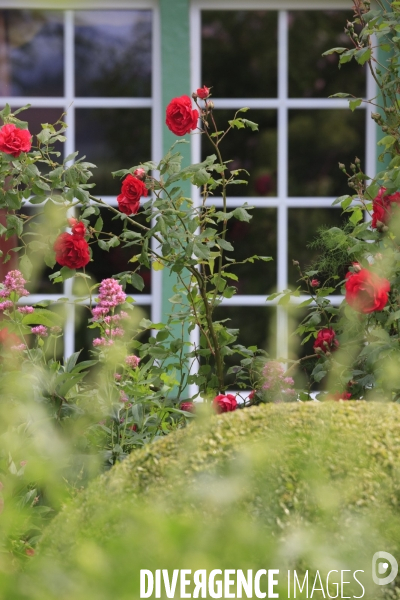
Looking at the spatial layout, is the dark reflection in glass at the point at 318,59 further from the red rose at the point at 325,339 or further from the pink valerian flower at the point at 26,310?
the pink valerian flower at the point at 26,310

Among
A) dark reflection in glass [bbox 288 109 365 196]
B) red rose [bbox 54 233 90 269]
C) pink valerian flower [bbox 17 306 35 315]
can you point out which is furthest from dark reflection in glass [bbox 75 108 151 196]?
red rose [bbox 54 233 90 269]

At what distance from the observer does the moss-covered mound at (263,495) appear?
863 mm

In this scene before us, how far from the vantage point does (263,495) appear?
1.15m

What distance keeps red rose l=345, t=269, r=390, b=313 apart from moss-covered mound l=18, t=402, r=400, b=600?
0.55m

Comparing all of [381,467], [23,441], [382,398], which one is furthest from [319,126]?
[381,467]

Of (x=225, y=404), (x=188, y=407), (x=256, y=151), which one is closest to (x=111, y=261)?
(x=256, y=151)

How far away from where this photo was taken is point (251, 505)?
1.15 meters

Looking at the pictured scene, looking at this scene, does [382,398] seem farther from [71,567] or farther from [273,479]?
[71,567]

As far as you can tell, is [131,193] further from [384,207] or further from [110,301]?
[384,207]

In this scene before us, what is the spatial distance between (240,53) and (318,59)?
318 millimetres

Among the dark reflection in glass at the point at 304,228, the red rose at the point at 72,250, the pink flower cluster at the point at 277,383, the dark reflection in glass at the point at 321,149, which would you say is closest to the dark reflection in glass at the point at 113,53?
the dark reflection in glass at the point at 321,149

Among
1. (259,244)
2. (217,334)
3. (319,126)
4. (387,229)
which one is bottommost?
(217,334)

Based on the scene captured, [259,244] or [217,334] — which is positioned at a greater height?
[259,244]

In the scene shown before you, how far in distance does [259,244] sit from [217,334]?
→ 0.97 metres
